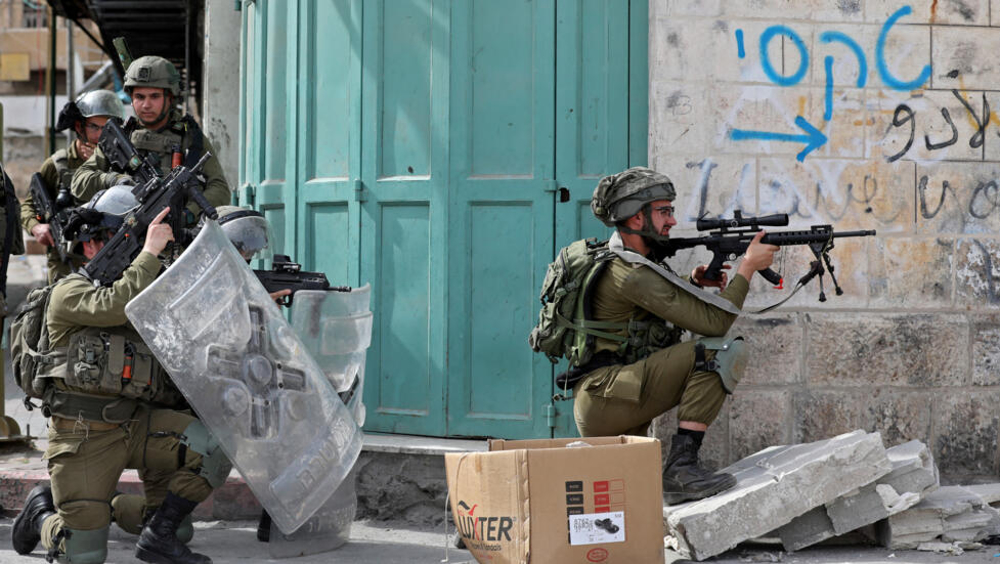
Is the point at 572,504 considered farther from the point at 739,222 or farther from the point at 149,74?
the point at 149,74

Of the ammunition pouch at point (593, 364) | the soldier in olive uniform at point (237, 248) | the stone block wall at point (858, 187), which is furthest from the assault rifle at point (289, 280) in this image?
the stone block wall at point (858, 187)

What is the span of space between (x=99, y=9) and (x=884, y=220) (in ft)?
28.6

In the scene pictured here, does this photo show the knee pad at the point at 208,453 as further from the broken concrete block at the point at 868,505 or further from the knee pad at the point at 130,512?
the broken concrete block at the point at 868,505

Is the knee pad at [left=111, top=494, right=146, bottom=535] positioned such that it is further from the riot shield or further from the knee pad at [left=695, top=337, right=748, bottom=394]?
the knee pad at [left=695, top=337, right=748, bottom=394]

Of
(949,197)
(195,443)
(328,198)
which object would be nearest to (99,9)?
(328,198)

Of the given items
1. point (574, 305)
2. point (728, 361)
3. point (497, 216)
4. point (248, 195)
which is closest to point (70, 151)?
point (248, 195)

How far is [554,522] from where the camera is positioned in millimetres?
4180

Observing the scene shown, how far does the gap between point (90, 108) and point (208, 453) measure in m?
2.66

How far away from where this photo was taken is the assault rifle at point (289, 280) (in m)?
5.04

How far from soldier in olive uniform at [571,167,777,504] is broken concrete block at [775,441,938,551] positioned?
0.36 meters

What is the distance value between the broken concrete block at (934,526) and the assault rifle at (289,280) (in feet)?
8.47

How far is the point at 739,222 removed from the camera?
16.9 ft

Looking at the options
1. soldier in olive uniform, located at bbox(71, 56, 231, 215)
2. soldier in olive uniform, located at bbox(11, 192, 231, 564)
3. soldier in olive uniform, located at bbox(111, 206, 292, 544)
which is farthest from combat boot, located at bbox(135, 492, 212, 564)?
soldier in olive uniform, located at bbox(71, 56, 231, 215)

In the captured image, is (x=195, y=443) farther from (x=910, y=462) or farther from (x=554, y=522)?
(x=910, y=462)
